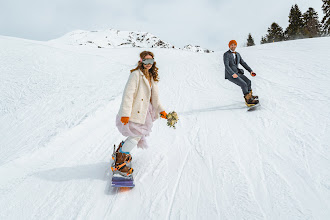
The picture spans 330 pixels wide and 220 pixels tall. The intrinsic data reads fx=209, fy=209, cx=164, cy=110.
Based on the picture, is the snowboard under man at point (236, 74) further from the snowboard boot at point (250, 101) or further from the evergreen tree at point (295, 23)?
the evergreen tree at point (295, 23)

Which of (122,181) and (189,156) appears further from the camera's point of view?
(189,156)

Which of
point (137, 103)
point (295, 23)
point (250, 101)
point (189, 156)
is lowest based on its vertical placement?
point (189, 156)

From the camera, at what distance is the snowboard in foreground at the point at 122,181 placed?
2.72 meters

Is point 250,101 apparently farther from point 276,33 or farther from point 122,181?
point 276,33

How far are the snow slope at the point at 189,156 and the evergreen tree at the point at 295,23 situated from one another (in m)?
40.7

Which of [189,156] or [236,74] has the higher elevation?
[236,74]

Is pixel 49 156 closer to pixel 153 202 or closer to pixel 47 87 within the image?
pixel 153 202

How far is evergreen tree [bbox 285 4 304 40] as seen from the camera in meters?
41.3

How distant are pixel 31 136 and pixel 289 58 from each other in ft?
35.0

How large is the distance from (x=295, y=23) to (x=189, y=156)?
4983 centimetres

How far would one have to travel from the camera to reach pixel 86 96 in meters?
7.86

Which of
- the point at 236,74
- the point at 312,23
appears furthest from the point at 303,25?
the point at 236,74

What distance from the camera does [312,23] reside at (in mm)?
40531

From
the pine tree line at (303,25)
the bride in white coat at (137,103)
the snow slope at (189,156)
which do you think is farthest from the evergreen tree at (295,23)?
the bride in white coat at (137,103)
